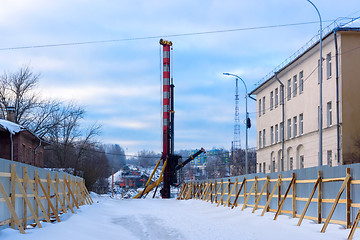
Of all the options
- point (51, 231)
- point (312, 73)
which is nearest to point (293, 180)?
point (51, 231)

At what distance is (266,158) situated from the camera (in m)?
55.2

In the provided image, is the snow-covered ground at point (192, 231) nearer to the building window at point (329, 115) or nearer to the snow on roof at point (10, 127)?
the snow on roof at point (10, 127)

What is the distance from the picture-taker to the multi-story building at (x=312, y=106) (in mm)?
35000

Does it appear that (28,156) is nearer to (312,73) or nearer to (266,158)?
(312,73)

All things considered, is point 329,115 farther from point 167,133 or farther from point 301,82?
point 167,133

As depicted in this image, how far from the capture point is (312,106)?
40469 mm

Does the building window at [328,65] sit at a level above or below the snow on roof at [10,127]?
above

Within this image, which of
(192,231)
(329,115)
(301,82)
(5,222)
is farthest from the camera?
(301,82)

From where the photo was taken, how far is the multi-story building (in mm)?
35000

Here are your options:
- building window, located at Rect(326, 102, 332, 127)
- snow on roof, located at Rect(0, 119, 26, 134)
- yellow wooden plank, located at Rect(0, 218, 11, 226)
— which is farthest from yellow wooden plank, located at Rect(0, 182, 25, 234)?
building window, located at Rect(326, 102, 332, 127)

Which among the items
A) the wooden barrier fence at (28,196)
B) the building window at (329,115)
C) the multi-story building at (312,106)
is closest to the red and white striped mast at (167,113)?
the multi-story building at (312,106)

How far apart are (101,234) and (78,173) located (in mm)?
49959

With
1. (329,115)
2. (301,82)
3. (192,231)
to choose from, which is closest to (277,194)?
(192,231)

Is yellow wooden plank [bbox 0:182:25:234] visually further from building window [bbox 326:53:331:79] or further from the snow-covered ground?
building window [bbox 326:53:331:79]
